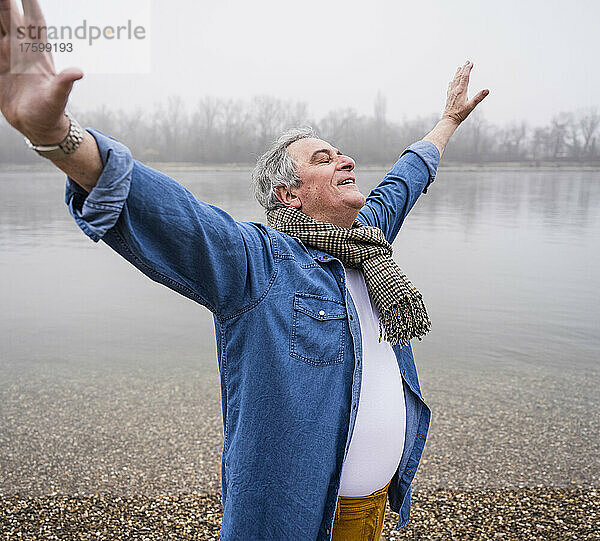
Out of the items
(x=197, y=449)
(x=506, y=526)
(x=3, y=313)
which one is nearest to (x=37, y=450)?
(x=197, y=449)

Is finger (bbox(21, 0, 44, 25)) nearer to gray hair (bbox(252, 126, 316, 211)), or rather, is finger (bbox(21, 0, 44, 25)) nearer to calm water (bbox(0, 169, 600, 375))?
gray hair (bbox(252, 126, 316, 211))

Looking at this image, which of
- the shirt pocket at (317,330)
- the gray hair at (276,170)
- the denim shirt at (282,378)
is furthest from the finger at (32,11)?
the gray hair at (276,170)

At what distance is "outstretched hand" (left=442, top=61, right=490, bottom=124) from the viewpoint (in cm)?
226

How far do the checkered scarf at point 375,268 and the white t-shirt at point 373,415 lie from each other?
41 mm

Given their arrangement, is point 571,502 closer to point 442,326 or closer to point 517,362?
point 517,362

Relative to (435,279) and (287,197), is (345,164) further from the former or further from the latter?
(435,279)

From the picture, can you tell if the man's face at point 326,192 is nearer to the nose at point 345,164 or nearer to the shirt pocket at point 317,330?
the nose at point 345,164

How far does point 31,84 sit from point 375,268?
0.96m

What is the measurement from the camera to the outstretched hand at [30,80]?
0.84 meters

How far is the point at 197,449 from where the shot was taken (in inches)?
165

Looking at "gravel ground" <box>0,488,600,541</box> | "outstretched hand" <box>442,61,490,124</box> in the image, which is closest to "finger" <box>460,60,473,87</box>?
"outstretched hand" <box>442,61,490,124</box>

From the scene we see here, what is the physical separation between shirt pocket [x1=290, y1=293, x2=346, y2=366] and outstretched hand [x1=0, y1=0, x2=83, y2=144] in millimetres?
680

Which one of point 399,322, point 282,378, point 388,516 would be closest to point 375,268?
point 399,322

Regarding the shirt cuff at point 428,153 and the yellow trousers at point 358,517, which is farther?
the shirt cuff at point 428,153
